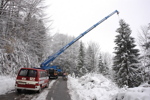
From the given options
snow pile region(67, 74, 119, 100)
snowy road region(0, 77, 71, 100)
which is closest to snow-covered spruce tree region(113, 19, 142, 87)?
snow pile region(67, 74, 119, 100)

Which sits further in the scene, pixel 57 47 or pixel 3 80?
pixel 57 47

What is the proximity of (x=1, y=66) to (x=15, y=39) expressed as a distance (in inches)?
83.0

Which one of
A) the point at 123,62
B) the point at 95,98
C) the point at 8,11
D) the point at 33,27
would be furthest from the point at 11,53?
the point at 123,62

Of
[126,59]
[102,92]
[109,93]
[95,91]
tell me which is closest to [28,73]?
[95,91]

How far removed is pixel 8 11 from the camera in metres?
6.23

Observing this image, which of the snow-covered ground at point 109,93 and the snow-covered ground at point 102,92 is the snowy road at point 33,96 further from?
the snow-covered ground at point 109,93

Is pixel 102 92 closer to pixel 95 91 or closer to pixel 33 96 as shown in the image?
pixel 95 91

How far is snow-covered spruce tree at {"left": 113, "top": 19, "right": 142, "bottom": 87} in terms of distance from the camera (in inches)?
597

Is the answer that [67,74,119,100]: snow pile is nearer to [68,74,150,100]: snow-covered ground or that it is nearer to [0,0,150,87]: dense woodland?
[68,74,150,100]: snow-covered ground

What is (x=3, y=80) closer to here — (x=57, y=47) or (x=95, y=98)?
(x=95, y=98)

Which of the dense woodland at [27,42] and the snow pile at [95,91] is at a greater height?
the dense woodland at [27,42]

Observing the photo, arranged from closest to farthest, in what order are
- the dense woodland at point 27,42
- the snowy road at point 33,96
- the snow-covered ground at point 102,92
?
the snow-covered ground at point 102,92
the dense woodland at point 27,42
the snowy road at point 33,96

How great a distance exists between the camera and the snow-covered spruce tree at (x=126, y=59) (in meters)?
15.2

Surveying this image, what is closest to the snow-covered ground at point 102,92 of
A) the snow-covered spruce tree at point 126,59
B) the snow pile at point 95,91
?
the snow pile at point 95,91
